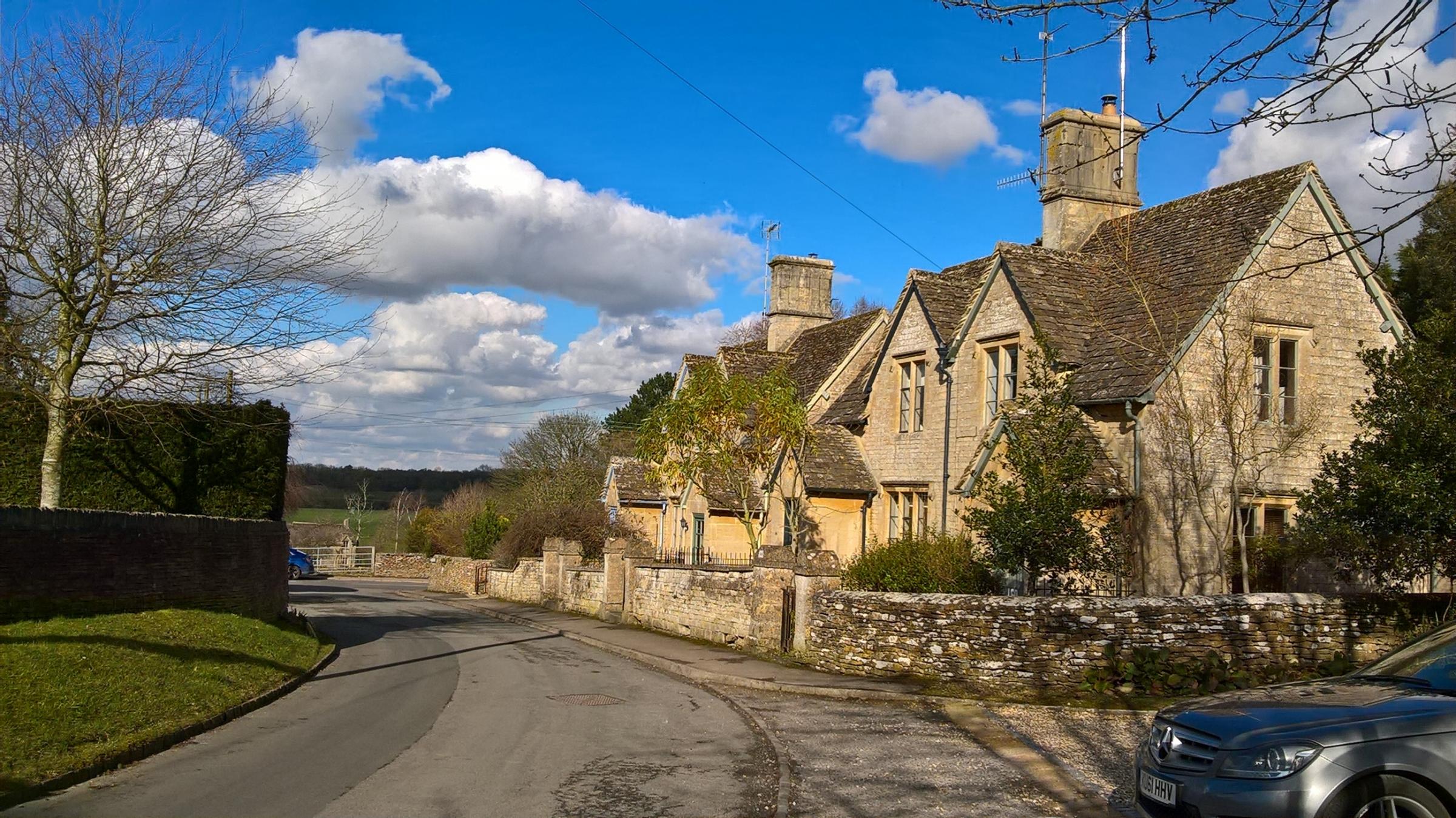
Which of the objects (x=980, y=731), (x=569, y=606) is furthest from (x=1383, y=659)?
(x=569, y=606)

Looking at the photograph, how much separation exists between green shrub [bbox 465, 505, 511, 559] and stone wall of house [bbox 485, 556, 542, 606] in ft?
20.7

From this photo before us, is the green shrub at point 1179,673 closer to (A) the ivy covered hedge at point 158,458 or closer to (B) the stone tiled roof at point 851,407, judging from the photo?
(B) the stone tiled roof at point 851,407

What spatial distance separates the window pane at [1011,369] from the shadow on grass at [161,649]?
44.1 ft

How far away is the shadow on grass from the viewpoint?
12992mm

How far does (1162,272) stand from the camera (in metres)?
20.2

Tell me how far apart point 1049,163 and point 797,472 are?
8814 millimetres

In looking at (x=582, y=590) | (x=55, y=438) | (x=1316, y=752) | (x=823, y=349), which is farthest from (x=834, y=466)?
(x=1316, y=752)

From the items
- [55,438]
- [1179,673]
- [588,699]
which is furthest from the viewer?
[55,438]

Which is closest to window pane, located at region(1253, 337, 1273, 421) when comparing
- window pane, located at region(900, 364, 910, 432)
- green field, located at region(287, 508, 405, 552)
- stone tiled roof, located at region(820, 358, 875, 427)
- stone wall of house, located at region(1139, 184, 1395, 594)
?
stone wall of house, located at region(1139, 184, 1395, 594)

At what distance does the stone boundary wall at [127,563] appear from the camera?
46.8 ft

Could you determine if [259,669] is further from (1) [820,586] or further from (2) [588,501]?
(2) [588,501]

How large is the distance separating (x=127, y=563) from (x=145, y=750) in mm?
6931

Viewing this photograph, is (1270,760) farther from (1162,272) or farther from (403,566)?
(403,566)

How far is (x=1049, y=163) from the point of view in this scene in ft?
78.5
